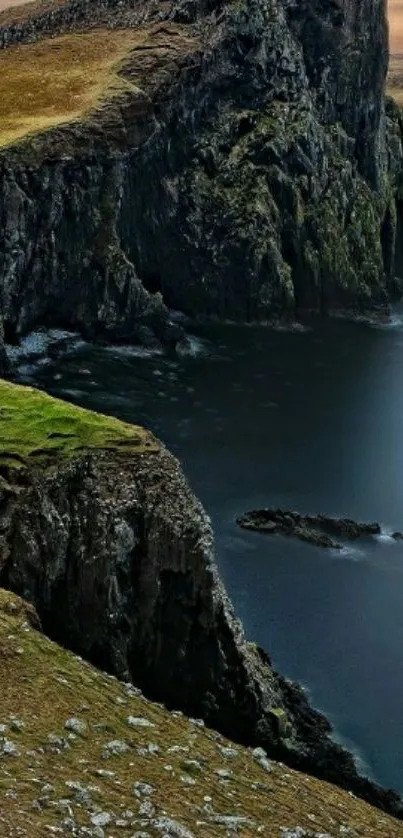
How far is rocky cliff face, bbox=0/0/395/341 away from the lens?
466 ft

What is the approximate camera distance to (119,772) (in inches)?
1382

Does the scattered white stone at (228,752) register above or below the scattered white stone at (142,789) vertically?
below

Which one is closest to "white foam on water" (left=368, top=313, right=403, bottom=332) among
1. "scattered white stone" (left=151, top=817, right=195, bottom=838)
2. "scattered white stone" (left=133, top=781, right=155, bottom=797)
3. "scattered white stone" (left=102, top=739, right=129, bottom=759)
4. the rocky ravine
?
the rocky ravine

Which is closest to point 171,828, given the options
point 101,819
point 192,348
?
point 101,819

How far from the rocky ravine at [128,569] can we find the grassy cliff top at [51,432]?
3.1 inches

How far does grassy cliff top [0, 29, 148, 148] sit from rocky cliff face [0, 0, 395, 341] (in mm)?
2999

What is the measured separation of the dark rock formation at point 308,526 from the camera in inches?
3752

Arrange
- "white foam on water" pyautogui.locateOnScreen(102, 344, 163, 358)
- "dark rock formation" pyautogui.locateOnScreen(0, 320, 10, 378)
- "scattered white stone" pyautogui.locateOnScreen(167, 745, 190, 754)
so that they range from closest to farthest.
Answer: "scattered white stone" pyautogui.locateOnScreen(167, 745, 190, 754) < "dark rock formation" pyautogui.locateOnScreen(0, 320, 10, 378) < "white foam on water" pyautogui.locateOnScreen(102, 344, 163, 358)

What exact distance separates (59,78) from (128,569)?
11716 cm

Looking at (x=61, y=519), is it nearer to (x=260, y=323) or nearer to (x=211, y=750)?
(x=211, y=750)

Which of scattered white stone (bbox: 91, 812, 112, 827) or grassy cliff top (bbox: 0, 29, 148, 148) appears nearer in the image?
scattered white stone (bbox: 91, 812, 112, 827)

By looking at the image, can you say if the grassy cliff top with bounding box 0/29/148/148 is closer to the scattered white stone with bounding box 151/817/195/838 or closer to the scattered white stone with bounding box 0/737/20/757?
the scattered white stone with bounding box 0/737/20/757

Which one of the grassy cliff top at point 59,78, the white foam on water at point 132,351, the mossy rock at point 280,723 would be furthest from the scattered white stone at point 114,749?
the grassy cliff top at point 59,78

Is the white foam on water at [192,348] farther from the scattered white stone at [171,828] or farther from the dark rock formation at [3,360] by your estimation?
the scattered white stone at [171,828]
